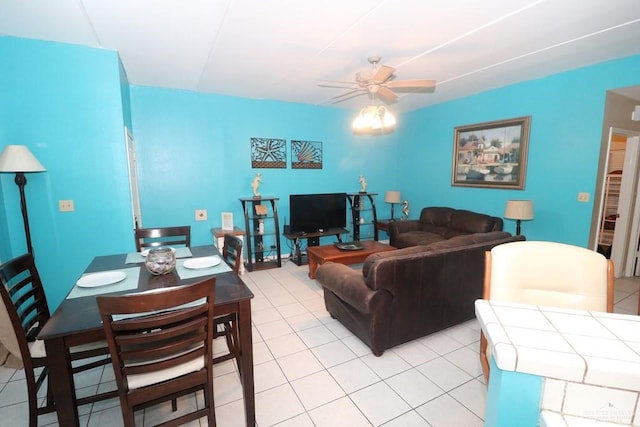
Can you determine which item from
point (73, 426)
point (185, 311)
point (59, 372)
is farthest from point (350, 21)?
point (73, 426)

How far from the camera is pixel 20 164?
94.3 inches

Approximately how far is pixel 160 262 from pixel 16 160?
1.76 metres

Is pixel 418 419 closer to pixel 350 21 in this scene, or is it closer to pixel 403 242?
pixel 350 21

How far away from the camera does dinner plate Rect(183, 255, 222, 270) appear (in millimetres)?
2021

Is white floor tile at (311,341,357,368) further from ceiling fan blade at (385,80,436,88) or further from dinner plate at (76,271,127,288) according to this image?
ceiling fan blade at (385,80,436,88)

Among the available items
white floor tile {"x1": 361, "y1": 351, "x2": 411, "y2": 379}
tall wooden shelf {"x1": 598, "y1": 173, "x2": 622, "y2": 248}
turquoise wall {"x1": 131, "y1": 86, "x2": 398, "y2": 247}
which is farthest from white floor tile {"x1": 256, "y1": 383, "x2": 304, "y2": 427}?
tall wooden shelf {"x1": 598, "y1": 173, "x2": 622, "y2": 248}

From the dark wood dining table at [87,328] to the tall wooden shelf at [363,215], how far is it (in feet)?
12.0

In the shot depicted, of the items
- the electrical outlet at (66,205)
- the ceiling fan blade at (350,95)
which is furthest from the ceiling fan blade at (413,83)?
the electrical outlet at (66,205)

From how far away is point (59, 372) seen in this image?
4.21ft

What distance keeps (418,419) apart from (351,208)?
3.96 m

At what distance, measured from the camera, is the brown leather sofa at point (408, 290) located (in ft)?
7.31

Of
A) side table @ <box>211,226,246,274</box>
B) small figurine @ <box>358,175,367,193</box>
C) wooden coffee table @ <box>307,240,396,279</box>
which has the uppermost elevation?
small figurine @ <box>358,175,367,193</box>

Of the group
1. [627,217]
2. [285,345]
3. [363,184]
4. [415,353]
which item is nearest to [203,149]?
[363,184]

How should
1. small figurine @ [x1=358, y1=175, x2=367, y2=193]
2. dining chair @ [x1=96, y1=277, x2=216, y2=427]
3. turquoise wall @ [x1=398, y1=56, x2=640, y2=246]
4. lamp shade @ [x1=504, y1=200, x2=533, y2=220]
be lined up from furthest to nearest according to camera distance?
small figurine @ [x1=358, y1=175, x2=367, y2=193]
lamp shade @ [x1=504, y1=200, x2=533, y2=220]
turquoise wall @ [x1=398, y1=56, x2=640, y2=246]
dining chair @ [x1=96, y1=277, x2=216, y2=427]
